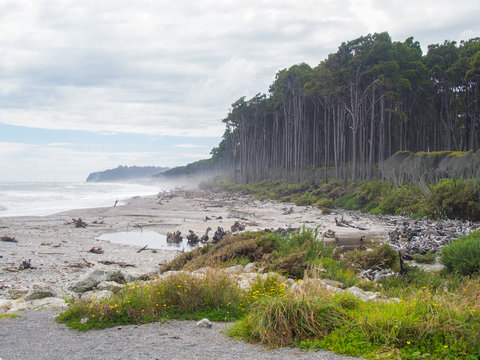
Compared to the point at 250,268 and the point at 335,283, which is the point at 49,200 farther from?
the point at 335,283

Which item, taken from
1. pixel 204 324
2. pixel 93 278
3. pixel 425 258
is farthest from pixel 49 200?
pixel 204 324

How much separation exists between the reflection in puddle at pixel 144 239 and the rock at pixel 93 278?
6.59m

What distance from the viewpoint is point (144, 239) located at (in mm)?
18703

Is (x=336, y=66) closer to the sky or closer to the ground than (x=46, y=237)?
closer to the sky

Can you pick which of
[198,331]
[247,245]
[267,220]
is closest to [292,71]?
[267,220]

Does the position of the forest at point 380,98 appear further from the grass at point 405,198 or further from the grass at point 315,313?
the grass at point 315,313

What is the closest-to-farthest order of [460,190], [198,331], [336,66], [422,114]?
[198,331]
[460,190]
[336,66]
[422,114]

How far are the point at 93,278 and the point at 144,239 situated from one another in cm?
979

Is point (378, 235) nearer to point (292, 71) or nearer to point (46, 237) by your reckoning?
point (46, 237)

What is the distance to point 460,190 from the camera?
65.9ft

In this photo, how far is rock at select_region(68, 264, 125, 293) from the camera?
884 cm

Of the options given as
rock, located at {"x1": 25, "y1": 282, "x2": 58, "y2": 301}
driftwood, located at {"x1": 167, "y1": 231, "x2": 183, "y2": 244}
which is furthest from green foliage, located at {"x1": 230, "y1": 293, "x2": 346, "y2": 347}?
driftwood, located at {"x1": 167, "y1": 231, "x2": 183, "y2": 244}

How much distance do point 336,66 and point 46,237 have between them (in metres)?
31.7

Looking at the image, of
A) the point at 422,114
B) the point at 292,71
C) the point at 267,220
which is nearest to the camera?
the point at 267,220
